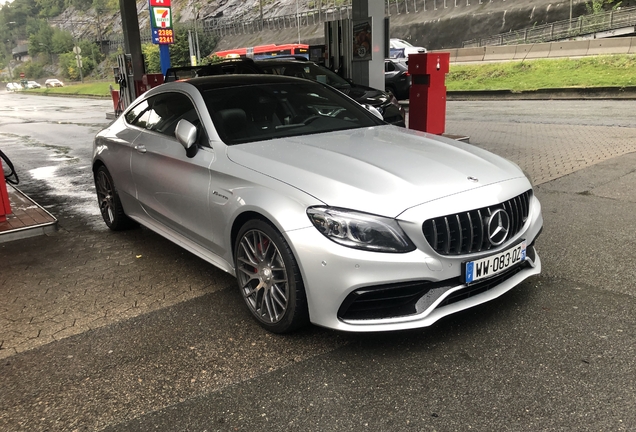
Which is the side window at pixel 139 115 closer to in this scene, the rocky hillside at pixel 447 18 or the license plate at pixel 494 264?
the license plate at pixel 494 264

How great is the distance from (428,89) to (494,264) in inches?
271

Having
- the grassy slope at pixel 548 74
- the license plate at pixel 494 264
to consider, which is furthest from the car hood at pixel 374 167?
the grassy slope at pixel 548 74

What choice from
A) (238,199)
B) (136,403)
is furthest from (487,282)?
(136,403)

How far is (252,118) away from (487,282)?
7.01 feet

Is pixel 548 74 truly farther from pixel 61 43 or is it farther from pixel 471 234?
pixel 61 43

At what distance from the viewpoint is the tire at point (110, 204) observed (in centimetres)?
565

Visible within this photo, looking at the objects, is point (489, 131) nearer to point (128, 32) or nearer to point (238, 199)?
point (238, 199)

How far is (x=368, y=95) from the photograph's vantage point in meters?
10.3

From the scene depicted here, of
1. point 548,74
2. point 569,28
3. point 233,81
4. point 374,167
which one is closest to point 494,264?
point 374,167

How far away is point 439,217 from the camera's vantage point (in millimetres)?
3033

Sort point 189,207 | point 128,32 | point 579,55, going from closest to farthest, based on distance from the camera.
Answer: point 189,207
point 128,32
point 579,55

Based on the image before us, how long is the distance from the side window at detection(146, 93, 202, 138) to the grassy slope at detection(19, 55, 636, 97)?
56.9 ft

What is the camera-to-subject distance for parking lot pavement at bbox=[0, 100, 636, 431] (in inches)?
106

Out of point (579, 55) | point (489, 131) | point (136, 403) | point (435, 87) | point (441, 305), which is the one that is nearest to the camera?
point (136, 403)
